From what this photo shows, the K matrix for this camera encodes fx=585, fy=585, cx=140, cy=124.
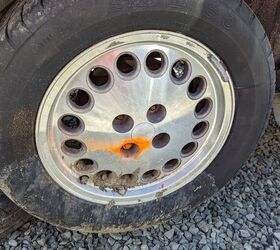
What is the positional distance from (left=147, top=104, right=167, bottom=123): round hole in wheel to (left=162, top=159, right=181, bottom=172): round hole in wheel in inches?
12.2

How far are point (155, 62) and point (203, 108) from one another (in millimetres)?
339

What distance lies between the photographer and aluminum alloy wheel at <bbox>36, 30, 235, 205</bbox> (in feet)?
7.75

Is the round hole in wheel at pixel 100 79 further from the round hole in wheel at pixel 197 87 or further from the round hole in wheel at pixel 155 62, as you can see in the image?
the round hole in wheel at pixel 197 87

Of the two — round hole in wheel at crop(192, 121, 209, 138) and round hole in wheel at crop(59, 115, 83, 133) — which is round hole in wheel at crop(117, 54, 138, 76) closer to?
round hole in wheel at crop(59, 115, 83, 133)

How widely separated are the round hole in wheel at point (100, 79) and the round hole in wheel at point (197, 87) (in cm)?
38

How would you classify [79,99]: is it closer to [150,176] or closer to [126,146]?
[126,146]

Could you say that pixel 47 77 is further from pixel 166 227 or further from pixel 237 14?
pixel 166 227

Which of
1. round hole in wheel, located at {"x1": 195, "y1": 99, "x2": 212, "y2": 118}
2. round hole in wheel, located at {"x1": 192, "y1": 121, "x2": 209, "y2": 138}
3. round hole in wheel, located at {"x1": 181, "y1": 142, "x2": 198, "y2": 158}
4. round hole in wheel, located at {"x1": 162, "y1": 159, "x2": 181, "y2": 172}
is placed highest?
round hole in wheel, located at {"x1": 195, "y1": 99, "x2": 212, "y2": 118}

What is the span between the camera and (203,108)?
2.69 metres

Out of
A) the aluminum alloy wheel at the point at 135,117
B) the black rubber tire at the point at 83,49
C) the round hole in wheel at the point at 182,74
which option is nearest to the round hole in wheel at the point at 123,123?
the aluminum alloy wheel at the point at 135,117

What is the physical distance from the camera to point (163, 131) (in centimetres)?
257

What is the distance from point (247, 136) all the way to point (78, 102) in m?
0.83

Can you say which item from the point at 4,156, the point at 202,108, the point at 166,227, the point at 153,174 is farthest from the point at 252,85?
the point at 4,156

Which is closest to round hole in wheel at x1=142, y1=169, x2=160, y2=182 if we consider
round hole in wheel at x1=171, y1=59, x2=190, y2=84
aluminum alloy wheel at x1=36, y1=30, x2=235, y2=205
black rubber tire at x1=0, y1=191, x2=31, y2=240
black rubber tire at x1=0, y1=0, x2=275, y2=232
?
aluminum alloy wheel at x1=36, y1=30, x2=235, y2=205
